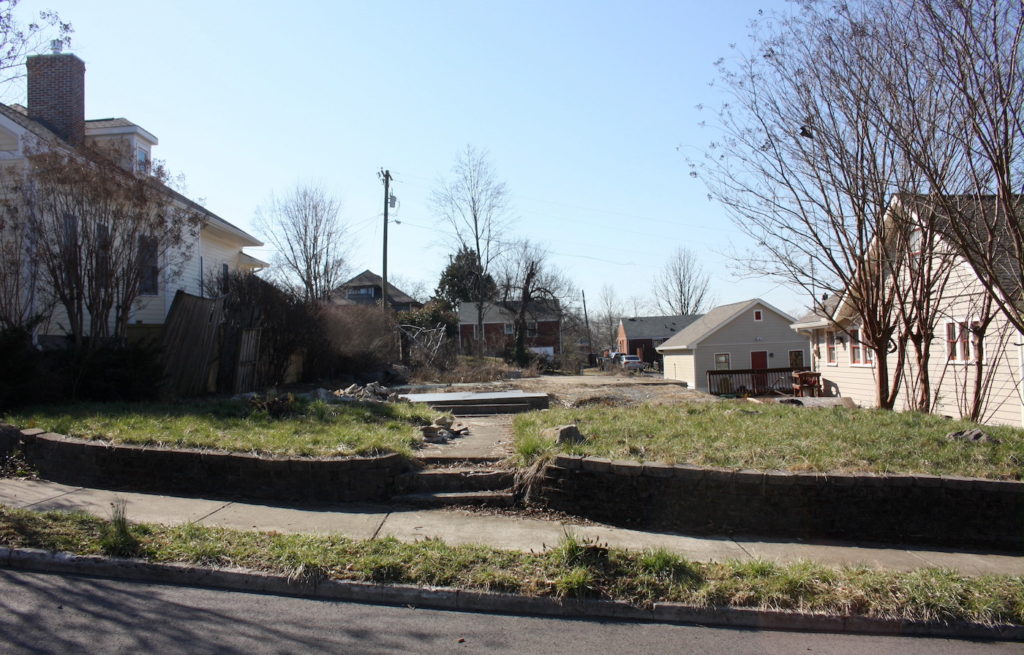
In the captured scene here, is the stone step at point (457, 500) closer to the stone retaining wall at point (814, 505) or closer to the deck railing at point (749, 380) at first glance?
the stone retaining wall at point (814, 505)

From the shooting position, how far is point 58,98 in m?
17.0

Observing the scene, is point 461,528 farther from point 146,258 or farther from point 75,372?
point 146,258

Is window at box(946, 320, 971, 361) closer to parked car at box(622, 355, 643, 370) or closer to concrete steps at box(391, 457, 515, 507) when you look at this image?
concrete steps at box(391, 457, 515, 507)

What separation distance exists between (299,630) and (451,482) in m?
3.21

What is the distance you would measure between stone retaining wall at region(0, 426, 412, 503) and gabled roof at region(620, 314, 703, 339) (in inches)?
2466

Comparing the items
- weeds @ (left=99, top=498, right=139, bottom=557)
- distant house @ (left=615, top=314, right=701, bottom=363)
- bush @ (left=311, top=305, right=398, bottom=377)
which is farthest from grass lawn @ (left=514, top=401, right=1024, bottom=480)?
distant house @ (left=615, top=314, right=701, bottom=363)

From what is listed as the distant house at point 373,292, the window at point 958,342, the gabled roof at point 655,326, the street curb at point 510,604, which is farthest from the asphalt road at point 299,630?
the gabled roof at point 655,326

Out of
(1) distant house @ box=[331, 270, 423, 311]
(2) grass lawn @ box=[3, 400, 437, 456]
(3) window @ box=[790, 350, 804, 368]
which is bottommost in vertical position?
(2) grass lawn @ box=[3, 400, 437, 456]

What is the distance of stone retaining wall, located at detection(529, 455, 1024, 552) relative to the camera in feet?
21.5

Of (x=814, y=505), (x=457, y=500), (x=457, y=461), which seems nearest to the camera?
(x=814, y=505)

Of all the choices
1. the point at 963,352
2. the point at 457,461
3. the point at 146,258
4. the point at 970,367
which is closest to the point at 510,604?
the point at 457,461

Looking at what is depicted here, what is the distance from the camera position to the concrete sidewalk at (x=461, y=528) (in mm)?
5988

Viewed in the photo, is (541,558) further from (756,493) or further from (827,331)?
(827,331)

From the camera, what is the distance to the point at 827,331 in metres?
25.7
